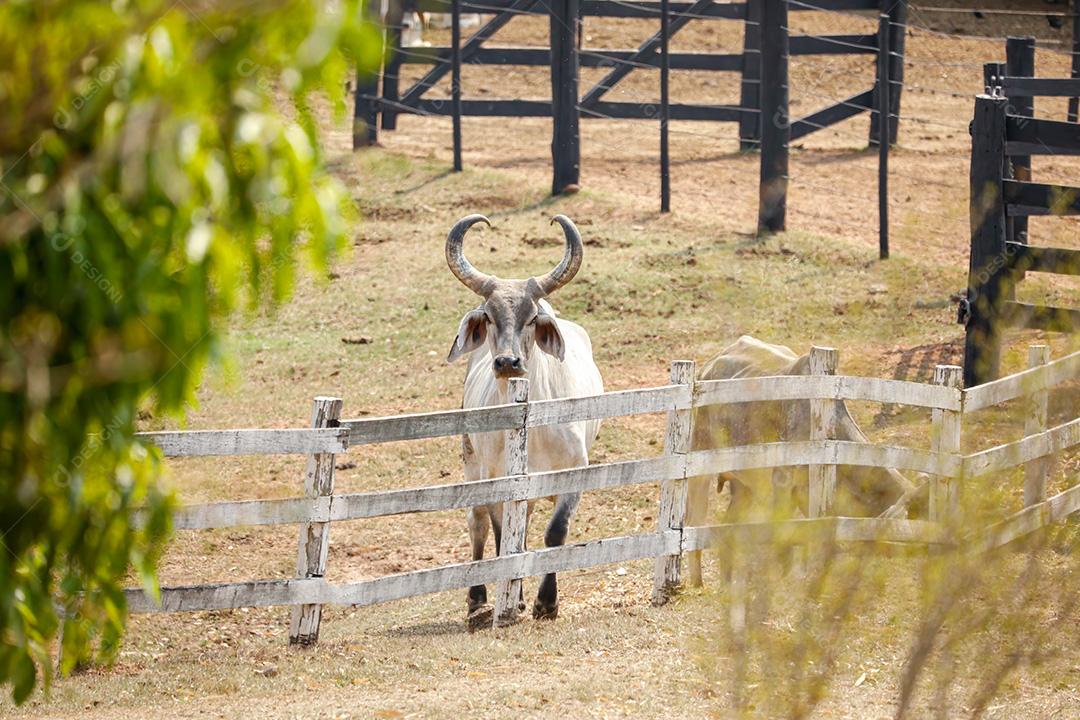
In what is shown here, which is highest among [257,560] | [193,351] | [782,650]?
[193,351]

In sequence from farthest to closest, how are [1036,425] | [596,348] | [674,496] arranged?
[596,348]
[1036,425]
[674,496]

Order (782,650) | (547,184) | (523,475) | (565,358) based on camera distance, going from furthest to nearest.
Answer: (547,184)
(565,358)
(523,475)
(782,650)

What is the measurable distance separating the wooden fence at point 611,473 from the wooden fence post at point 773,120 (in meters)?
7.08

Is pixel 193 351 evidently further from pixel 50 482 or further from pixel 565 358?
pixel 565 358

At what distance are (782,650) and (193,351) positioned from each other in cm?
349

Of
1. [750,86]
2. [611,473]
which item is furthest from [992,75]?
[750,86]

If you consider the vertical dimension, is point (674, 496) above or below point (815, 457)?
below

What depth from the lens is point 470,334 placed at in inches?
338

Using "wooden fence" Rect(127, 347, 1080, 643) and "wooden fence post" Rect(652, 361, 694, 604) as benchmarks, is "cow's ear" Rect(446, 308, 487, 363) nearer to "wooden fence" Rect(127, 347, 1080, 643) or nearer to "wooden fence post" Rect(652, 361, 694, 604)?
"wooden fence" Rect(127, 347, 1080, 643)

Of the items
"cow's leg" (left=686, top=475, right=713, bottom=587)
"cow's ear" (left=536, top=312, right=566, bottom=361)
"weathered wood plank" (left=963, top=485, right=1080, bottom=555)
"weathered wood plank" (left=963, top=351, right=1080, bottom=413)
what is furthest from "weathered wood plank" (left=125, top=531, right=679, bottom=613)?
"weathered wood plank" (left=963, top=485, right=1080, bottom=555)

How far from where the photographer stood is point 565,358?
8.97 m

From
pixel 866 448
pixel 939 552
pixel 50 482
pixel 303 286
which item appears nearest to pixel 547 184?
pixel 303 286

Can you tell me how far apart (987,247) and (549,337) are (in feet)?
13.0

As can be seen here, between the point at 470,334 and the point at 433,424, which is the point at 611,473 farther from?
the point at 470,334
